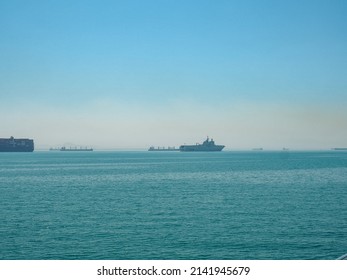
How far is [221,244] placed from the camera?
2419 cm

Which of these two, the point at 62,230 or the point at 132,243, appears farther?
the point at 62,230

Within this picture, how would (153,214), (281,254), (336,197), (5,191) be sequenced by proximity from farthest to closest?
(5,191)
(336,197)
(153,214)
(281,254)

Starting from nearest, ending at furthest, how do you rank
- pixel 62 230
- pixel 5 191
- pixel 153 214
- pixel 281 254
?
pixel 281 254 < pixel 62 230 < pixel 153 214 < pixel 5 191

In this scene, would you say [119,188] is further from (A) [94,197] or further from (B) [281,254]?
(B) [281,254]

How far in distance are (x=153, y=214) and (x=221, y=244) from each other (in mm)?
11430

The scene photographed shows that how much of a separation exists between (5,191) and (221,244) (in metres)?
38.1

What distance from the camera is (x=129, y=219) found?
3225 cm

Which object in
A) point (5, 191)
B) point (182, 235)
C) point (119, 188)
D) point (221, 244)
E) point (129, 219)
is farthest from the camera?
point (119, 188)

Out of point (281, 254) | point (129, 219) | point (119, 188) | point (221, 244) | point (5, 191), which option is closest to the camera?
point (281, 254)

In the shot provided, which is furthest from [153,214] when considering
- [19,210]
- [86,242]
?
[19,210]

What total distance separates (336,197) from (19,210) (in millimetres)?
34761

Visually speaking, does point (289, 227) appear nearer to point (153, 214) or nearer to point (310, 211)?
point (310, 211)

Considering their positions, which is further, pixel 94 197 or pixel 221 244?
pixel 94 197

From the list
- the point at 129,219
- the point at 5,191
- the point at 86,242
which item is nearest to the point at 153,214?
the point at 129,219
